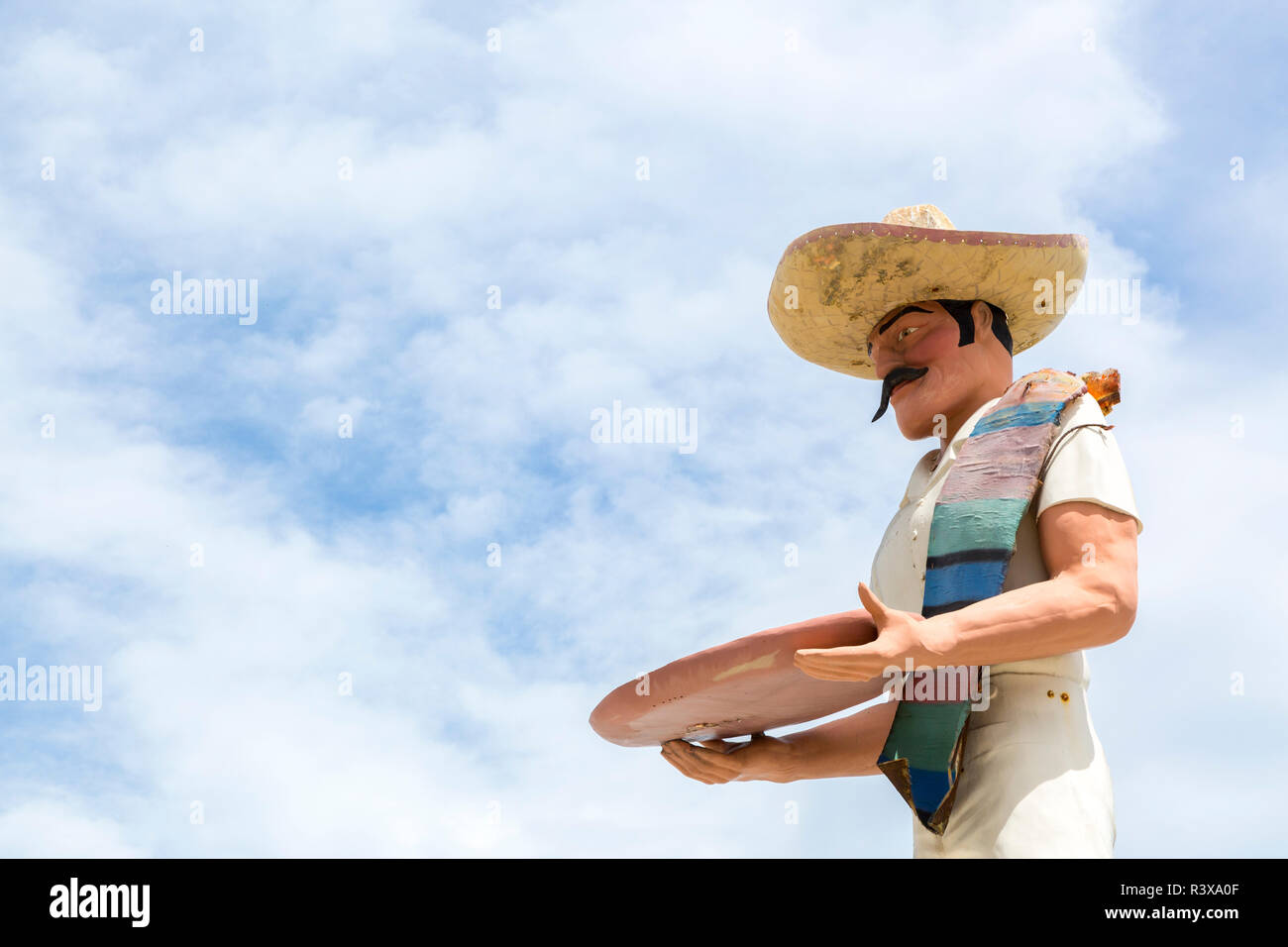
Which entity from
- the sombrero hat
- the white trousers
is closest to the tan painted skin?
the sombrero hat

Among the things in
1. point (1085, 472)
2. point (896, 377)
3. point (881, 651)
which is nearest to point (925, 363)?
point (896, 377)

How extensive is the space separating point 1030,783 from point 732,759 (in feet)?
4.27

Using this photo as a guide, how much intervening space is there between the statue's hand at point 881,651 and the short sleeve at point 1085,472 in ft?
2.47

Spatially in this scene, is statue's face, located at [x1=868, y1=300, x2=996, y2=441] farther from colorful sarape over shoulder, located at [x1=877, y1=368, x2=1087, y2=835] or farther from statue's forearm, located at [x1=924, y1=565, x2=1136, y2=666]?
statue's forearm, located at [x1=924, y1=565, x2=1136, y2=666]

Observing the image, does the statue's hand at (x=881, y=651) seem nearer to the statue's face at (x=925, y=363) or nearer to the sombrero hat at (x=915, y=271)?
the statue's face at (x=925, y=363)

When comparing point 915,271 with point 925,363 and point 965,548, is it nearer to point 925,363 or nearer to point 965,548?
point 925,363

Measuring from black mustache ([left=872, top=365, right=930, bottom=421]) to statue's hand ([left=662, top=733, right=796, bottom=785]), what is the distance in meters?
1.35

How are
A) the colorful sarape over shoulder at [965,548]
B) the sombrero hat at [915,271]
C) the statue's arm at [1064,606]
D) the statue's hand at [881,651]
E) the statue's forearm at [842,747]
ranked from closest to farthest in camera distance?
the statue's hand at [881,651] → the statue's arm at [1064,606] → the colorful sarape over shoulder at [965,548] → the sombrero hat at [915,271] → the statue's forearm at [842,747]

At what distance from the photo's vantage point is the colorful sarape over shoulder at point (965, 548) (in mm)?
4895

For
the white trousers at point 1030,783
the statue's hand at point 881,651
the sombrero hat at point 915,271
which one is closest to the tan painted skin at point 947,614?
the statue's hand at point 881,651

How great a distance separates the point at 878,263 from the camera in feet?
18.7

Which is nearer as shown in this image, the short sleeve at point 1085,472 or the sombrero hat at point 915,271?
the short sleeve at point 1085,472
